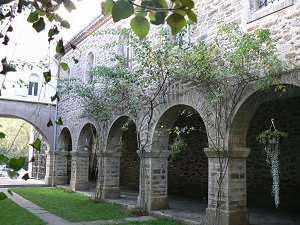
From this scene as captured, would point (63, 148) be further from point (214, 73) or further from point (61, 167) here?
point (214, 73)

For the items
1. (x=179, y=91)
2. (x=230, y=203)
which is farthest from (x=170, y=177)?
(x=230, y=203)

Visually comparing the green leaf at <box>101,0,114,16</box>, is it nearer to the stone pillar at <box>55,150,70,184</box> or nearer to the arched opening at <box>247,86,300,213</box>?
the arched opening at <box>247,86,300,213</box>

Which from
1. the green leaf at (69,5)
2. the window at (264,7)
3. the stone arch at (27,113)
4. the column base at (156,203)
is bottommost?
the column base at (156,203)

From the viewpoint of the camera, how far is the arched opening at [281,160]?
323 inches

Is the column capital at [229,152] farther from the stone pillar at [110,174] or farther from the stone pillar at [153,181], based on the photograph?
the stone pillar at [110,174]

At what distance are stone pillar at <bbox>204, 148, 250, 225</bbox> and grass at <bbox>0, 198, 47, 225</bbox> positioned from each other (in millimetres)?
3401

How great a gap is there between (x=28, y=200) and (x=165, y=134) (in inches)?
198

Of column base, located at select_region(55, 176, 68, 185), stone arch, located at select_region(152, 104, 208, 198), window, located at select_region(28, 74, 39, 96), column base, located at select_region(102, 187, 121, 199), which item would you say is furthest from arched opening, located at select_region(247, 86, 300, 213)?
window, located at select_region(28, 74, 39, 96)

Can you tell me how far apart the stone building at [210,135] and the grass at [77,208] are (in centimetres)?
72

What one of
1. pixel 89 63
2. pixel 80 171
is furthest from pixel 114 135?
pixel 89 63

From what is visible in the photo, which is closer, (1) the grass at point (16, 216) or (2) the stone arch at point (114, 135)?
(1) the grass at point (16, 216)

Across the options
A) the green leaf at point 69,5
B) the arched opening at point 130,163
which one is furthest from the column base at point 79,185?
the green leaf at point 69,5

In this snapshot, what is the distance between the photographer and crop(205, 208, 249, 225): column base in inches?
232

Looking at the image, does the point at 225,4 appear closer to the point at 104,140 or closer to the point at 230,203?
the point at 230,203
